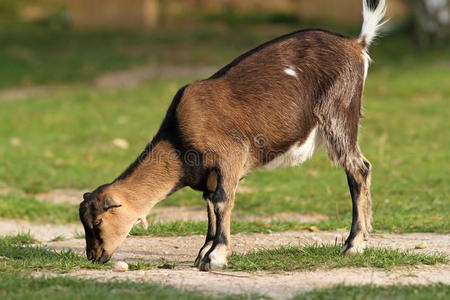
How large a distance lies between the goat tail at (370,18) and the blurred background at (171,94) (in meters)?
2.05

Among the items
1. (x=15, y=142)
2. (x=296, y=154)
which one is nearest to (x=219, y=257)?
(x=296, y=154)

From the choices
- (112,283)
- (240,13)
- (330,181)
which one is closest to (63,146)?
(330,181)

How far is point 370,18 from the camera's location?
777 centimetres

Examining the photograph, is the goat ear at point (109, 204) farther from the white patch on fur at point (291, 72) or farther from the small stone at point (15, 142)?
the small stone at point (15, 142)

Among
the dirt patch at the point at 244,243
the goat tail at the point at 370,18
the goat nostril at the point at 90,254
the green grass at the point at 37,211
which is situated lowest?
the green grass at the point at 37,211

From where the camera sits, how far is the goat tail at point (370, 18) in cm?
770

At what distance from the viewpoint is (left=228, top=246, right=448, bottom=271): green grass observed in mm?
6855

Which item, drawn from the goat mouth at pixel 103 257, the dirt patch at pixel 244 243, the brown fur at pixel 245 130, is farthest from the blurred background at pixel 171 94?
the goat mouth at pixel 103 257

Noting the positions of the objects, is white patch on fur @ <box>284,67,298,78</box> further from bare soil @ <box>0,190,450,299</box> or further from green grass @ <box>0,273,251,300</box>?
green grass @ <box>0,273,251,300</box>

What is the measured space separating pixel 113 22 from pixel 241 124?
18.6 metres

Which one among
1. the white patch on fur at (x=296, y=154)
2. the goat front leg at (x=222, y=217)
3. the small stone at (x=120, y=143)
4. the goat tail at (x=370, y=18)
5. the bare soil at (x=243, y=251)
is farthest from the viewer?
the small stone at (x=120, y=143)

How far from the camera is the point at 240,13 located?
2789 centimetres

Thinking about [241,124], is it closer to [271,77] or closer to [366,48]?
[271,77]

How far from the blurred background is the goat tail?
205 centimetres
